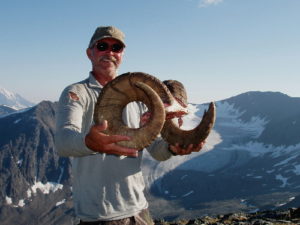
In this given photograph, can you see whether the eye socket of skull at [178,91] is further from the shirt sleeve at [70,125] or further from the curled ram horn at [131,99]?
the shirt sleeve at [70,125]

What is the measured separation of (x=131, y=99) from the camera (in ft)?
18.8

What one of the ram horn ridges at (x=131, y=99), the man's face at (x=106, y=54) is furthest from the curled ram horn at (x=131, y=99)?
the man's face at (x=106, y=54)

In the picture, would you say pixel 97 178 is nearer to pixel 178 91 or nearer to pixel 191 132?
pixel 191 132

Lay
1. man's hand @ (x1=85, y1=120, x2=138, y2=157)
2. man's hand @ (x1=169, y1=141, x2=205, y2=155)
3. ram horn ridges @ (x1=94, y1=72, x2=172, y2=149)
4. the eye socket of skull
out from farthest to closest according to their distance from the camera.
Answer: the eye socket of skull, man's hand @ (x1=169, y1=141, x2=205, y2=155), ram horn ridges @ (x1=94, y1=72, x2=172, y2=149), man's hand @ (x1=85, y1=120, x2=138, y2=157)

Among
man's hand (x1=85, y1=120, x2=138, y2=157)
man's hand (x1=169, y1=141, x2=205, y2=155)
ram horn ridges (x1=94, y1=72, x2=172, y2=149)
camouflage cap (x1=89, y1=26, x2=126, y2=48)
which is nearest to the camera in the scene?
man's hand (x1=85, y1=120, x2=138, y2=157)

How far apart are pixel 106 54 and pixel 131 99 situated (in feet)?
3.40

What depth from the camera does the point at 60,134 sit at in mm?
5020

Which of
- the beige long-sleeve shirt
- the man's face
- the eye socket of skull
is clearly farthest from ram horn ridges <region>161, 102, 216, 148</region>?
the man's face

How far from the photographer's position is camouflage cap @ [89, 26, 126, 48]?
607cm

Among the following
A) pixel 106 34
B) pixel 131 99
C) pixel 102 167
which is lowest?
pixel 102 167

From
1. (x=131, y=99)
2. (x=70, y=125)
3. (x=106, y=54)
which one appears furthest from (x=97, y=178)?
(x=106, y=54)

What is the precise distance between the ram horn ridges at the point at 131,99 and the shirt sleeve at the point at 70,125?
361 millimetres

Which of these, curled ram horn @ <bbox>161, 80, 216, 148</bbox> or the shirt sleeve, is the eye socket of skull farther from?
the shirt sleeve

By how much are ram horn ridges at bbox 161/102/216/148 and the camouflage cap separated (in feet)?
5.96
